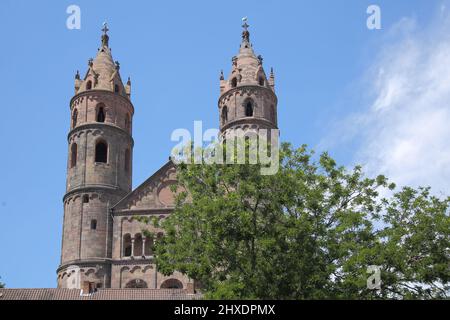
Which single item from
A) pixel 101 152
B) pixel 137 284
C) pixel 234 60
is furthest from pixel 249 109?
pixel 137 284

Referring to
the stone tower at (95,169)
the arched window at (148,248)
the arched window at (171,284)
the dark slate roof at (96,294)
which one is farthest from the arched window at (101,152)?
the dark slate roof at (96,294)

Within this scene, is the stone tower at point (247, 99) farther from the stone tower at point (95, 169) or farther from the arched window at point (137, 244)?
the arched window at point (137, 244)

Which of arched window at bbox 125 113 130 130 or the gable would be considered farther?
arched window at bbox 125 113 130 130

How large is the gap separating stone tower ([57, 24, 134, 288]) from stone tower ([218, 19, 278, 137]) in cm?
800

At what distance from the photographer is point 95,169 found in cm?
5853

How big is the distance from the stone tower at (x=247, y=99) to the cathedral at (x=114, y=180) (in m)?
0.08

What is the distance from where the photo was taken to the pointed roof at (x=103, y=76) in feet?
204

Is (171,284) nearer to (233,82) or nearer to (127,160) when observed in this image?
(127,160)

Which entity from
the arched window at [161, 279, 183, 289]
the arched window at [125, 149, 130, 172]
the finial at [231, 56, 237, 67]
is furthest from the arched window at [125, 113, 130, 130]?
the arched window at [161, 279, 183, 289]

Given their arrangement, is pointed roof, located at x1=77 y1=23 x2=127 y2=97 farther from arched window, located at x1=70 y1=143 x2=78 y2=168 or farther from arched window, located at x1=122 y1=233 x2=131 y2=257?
arched window, located at x1=122 y1=233 x2=131 y2=257

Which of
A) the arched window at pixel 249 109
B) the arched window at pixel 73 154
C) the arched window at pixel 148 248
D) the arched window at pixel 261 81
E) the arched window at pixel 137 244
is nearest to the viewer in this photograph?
the arched window at pixel 148 248

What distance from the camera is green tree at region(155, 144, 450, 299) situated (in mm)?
30688
